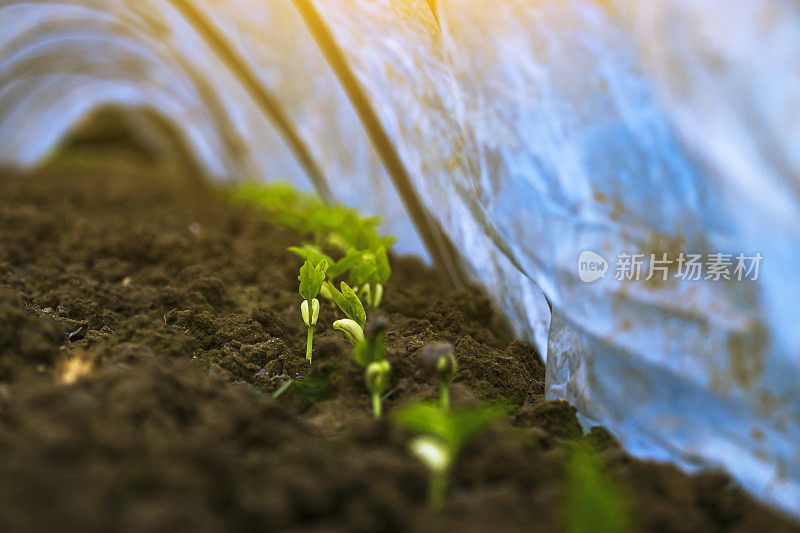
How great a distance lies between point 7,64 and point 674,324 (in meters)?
9.35

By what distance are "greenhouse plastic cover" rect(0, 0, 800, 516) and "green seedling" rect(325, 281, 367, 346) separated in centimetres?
60

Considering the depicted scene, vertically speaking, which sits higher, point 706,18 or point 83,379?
point 706,18

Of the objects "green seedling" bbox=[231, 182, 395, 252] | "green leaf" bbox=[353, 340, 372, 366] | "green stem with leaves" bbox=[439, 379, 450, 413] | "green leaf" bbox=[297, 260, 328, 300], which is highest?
"green seedling" bbox=[231, 182, 395, 252]

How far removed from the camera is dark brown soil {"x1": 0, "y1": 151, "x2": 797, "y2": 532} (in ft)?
3.68

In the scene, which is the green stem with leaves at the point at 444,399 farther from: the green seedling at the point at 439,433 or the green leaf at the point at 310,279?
the green leaf at the point at 310,279

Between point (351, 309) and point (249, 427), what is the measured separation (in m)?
0.93

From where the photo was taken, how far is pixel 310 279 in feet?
7.57

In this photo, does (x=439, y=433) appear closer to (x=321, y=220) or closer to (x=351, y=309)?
(x=351, y=309)

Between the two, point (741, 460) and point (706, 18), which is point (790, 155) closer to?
point (706, 18)

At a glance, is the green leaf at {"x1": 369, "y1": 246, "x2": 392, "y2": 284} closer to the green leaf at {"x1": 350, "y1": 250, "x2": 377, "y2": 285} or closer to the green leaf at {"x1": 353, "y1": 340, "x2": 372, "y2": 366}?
the green leaf at {"x1": 350, "y1": 250, "x2": 377, "y2": 285}

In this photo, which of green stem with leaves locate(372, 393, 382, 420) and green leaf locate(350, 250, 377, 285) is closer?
green stem with leaves locate(372, 393, 382, 420)

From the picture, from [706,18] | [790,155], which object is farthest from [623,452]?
[706,18]

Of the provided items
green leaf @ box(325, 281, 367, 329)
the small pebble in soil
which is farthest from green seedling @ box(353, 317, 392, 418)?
the small pebble in soil

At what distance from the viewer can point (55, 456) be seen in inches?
45.3
